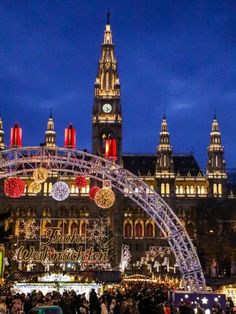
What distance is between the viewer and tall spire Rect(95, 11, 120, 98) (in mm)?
95812

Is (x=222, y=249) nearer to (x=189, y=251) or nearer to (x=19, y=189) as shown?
(x=189, y=251)

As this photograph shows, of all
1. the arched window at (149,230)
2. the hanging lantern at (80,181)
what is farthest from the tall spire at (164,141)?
the hanging lantern at (80,181)

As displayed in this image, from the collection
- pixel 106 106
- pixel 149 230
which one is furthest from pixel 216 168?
pixel 106 106

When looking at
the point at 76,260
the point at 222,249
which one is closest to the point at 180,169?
the point at 222,249

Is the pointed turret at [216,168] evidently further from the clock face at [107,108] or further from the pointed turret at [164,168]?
the clock face at [107,108]

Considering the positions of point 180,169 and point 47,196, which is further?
point 180,169

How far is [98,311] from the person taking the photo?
21328 mm

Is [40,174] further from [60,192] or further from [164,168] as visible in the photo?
[164,168]

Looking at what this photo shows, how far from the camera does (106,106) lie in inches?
3757

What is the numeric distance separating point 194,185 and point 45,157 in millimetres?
64678

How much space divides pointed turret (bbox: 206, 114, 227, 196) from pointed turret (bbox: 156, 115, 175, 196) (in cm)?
593

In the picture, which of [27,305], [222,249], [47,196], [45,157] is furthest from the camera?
[47,196]

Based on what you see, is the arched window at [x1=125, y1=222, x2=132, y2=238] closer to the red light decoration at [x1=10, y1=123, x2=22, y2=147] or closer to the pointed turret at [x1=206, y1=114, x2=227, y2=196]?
the pointed turret at [x1=206, y1=114, x2=227, y2=196]

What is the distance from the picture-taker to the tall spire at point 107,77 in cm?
9581
